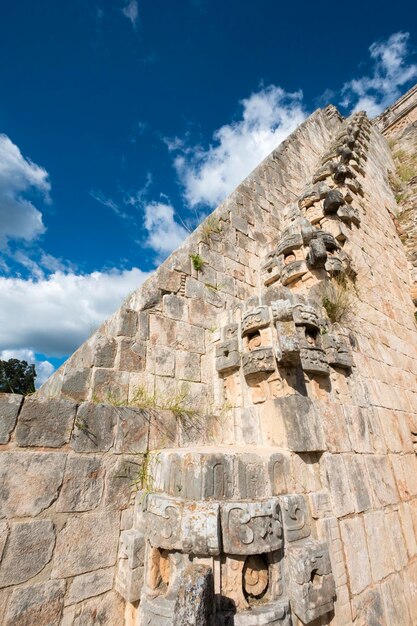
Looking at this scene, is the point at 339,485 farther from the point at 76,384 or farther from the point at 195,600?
the point at 76,384

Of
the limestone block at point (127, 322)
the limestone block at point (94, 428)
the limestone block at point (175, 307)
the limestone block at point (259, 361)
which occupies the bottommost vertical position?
the limestone block at point (94, 428)

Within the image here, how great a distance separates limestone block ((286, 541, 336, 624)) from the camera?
6.39 feet

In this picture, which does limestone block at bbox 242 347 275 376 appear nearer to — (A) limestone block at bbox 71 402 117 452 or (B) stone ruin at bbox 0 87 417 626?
(B) stone ruin at bbox 0 87 417 626

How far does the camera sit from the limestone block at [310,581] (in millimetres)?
1946

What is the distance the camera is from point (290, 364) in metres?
2.67

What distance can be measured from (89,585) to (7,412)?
4.21ft

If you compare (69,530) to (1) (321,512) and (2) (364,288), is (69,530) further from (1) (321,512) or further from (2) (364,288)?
(2) (364,288)

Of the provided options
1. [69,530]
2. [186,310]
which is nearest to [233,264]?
[186,310]

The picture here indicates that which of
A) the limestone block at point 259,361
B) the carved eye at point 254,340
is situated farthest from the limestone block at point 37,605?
the carved eye at point 254,340

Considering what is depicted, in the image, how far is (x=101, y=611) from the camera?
2.08 meters

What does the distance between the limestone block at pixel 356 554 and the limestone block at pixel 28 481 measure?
2.18m

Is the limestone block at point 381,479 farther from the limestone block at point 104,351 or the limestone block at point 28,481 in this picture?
the limestone block at point 28,481

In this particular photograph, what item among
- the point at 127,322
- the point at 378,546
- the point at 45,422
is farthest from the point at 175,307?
the point at 378,546

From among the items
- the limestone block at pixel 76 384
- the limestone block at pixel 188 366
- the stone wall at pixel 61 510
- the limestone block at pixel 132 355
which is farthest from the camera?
the limestone block at pixel 188 366
